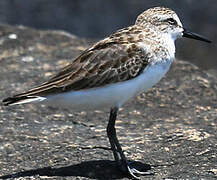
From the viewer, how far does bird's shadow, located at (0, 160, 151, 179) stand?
7473 millimetres

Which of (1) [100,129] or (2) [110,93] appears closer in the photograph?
(2) [110,93]

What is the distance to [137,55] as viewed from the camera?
7473mm

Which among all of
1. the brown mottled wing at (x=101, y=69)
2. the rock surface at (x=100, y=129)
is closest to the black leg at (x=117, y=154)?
the rock surface at (x=100, y=129)

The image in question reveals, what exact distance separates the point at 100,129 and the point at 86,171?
1711 mm

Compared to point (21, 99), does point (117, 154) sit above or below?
→ below

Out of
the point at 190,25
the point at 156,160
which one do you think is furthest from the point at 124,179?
the point at 190,25

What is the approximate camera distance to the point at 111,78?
741 cm

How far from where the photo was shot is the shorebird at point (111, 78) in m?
7.40

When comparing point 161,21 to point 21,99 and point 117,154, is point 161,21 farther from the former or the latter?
point 21,99

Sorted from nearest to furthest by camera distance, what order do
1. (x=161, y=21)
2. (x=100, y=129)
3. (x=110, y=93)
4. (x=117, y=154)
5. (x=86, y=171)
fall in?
(x=110, y=93), (x=86, y=171), (x=117, y=154), (x=161, y=21), (x=100, y=129)

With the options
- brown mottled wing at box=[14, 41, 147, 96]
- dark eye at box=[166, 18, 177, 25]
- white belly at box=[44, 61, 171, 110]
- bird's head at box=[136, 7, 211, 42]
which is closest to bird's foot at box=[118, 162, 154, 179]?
white belly at box=[44, 61, 171, 110]

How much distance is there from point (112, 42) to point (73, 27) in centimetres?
1041

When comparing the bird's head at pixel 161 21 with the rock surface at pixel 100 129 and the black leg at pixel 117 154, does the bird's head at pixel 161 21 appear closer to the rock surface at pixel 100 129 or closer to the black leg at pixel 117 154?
the black leg at pixel 117 154

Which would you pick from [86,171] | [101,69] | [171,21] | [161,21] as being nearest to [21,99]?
[101,69]
